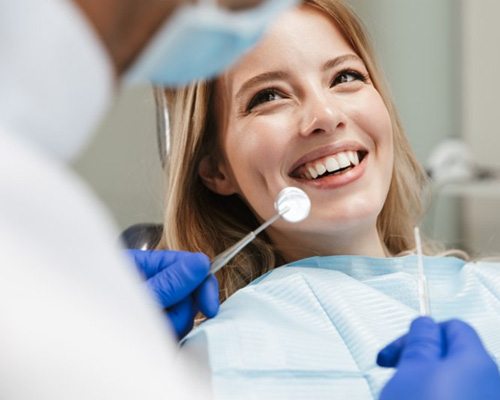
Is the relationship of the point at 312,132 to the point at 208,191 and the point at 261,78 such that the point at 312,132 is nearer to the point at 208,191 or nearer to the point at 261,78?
the point at 261,78

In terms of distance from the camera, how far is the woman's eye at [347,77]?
4.83 ft

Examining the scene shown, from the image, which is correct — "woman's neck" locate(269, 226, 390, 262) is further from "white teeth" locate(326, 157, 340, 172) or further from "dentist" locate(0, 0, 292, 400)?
"dentist" locate(0, 0, 292, 400)

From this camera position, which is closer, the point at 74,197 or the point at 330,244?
the point at 74,197

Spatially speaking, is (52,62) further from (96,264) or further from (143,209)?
(143,209)

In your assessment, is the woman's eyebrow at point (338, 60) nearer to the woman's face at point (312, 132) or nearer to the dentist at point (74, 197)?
the woman's face at point (312, 132)

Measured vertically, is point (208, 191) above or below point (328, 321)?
above

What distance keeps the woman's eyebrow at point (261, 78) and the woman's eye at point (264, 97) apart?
0.8 inches

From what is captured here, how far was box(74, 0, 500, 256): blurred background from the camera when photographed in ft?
9.68

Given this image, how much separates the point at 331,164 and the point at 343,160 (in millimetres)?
24

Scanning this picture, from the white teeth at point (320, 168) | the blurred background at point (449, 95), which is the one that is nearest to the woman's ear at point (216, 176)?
the white teeth at point (320, 168)

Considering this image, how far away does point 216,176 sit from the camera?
1588mm

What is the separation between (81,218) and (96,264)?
38 mm

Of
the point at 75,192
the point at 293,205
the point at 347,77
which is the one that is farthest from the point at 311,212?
the point at 75,192

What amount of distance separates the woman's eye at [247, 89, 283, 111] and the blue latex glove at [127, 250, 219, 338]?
0.33 metres
